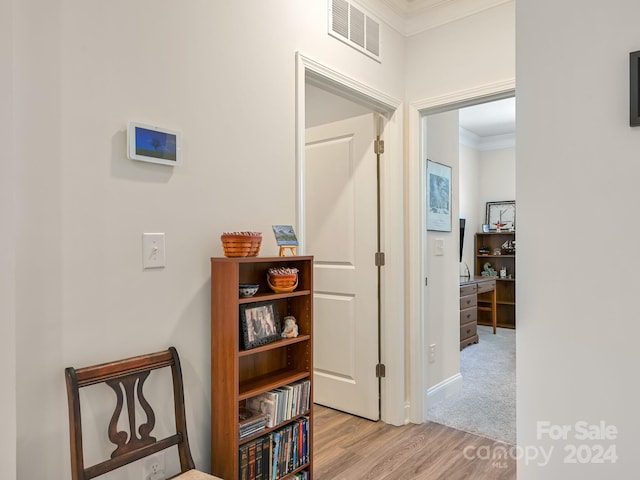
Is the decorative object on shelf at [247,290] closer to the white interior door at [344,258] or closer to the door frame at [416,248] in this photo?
the white interior door at [344,258]

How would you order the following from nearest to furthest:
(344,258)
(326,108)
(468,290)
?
1. (344,258)
2. (326,108)
3. (468,290)

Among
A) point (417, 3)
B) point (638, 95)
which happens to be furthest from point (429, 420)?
point (417, 3)

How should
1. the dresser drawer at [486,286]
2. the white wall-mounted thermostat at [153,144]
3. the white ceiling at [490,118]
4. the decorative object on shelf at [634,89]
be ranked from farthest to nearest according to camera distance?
the dresser drawer at [486,286], the white ceiling at [490,118], the white wall-mounted thermostat at [153,144], the decorative object on shelf at [634,89]

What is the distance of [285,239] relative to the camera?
1.93m

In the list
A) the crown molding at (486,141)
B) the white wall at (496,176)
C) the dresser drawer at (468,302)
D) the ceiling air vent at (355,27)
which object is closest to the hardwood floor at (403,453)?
the dresser drawer at (468,302)

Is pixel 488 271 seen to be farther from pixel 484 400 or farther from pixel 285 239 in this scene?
pixel 285 239

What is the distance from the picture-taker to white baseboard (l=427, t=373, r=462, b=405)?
321cm

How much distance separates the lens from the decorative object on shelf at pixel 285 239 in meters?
1.91

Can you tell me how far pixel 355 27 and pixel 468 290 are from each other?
3.41m

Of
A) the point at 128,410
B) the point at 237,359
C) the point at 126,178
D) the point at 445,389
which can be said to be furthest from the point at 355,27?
the point at 445,389

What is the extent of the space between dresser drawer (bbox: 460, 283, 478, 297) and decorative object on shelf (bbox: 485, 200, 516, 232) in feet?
5.43

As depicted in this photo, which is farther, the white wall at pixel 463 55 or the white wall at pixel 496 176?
the white wall at pixel 496 176

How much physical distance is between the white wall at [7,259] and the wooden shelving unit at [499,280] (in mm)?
5843

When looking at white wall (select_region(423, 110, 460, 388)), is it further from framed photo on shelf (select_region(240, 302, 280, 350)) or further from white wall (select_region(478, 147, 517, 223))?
white wall (select_region(478, 147, 517, 223))
